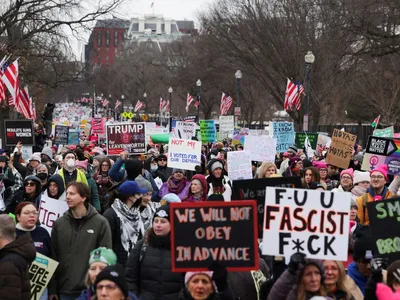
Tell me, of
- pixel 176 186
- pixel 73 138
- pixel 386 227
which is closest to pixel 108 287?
pixel 386 227

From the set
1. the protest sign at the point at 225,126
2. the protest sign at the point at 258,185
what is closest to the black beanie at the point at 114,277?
the protest sign at the point at 258,185

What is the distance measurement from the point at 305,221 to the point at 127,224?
2526 millimetres

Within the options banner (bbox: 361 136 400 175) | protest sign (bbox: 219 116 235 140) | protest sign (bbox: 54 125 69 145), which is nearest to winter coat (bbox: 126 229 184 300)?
banner (bbox: 361 136 400 175)

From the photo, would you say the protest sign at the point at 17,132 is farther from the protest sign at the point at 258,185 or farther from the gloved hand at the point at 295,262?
the gloved hand at the point at 295,262

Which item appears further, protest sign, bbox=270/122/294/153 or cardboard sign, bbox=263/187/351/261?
protest sign, bbox=270/122/294/153

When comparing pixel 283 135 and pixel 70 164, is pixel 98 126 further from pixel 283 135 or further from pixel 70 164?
pixel 70 164

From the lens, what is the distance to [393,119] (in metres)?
47.0

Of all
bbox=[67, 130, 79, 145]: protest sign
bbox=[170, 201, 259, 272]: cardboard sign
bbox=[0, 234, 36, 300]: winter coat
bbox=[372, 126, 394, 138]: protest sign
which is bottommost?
bbox=[67, 130, 79, 145]: protest sign

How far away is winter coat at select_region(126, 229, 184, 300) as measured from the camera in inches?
261

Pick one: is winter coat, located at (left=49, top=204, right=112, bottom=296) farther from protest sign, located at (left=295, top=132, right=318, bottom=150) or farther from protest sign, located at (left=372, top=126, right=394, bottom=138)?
protest sign, located at (left=295, top=132, right=318, bottom=150)

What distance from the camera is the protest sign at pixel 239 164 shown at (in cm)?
1338

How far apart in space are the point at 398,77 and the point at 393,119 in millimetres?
3811

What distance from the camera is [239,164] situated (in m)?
13.4

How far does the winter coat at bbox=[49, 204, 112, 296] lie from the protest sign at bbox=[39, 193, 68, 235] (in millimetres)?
969
